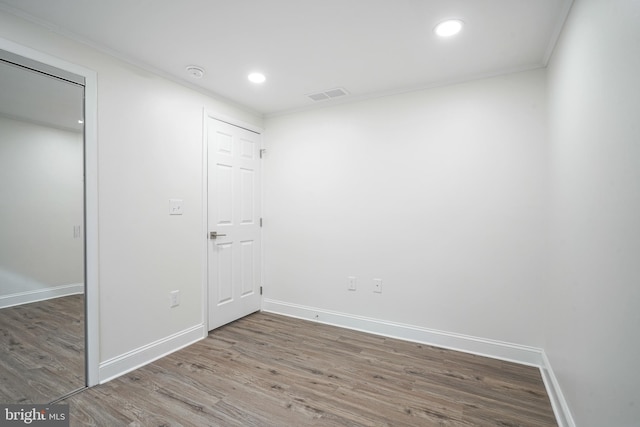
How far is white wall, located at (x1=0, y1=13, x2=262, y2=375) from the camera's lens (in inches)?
80.8

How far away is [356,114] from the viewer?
3023 millimetres

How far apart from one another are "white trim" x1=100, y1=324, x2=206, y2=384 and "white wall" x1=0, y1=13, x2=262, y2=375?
0.8 inches

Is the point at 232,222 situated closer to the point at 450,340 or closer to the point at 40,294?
the point at 40,294

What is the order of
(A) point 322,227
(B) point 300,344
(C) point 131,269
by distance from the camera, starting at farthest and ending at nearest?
(A) point 322,227 → (B) point 300,344 → (C) point 131,269

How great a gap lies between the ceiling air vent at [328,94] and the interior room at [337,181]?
52mm

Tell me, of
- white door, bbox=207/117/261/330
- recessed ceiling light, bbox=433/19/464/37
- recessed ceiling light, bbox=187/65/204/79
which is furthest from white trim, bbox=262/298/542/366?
recessed ceiling light, bbox=187/65/204/79

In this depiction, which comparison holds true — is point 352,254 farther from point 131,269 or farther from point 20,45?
point 20,45

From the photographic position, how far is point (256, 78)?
2.57 metres

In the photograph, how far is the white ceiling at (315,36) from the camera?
65.6 inches

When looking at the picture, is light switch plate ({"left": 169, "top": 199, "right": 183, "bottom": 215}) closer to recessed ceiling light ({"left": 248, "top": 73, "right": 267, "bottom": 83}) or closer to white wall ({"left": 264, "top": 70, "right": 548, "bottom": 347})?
white wall ({"left": 264, "top": 70, "right": 548, "bottom": 347})

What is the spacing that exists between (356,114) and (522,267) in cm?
205

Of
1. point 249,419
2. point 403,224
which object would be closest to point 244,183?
point 403,224

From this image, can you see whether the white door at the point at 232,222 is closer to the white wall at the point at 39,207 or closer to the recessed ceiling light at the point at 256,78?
the recessed ceiling light at the point at 256,78

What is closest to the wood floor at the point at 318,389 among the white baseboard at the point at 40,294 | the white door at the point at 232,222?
the white door at the point at 232,222
